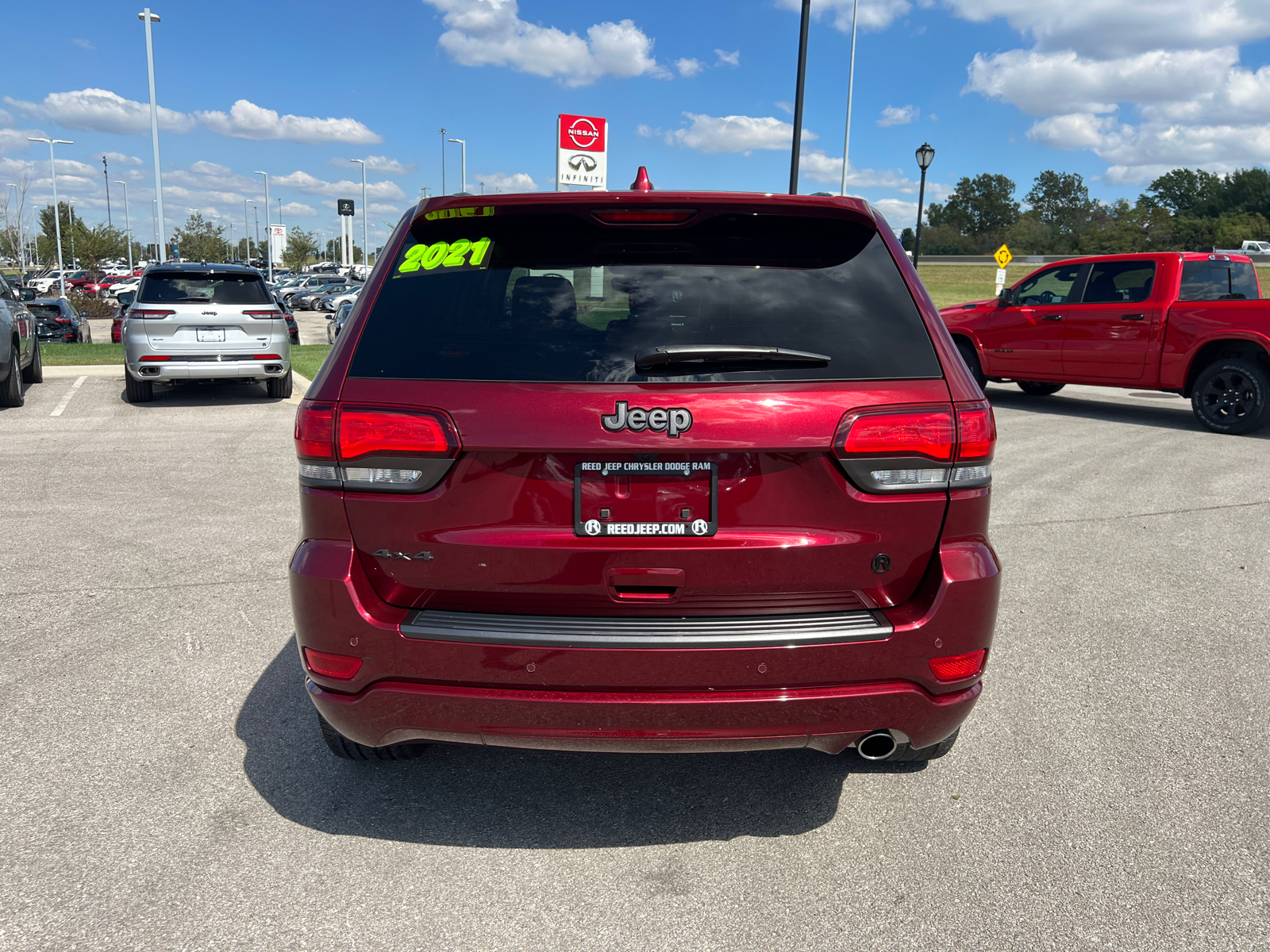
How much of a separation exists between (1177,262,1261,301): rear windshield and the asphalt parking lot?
24.7 ft

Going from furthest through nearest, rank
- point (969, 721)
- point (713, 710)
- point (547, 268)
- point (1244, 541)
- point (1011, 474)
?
point (1011, 474)
point (1244, 541)
point (969, 721)
point (547, 268)
point (713, 710)

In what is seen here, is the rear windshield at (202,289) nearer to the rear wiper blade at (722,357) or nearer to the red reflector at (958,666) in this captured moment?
the rear wiper blade at (722,357)

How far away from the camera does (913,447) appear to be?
2578mm

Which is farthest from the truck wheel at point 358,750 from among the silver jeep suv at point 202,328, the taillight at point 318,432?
the silver jeep suv at point 202,328

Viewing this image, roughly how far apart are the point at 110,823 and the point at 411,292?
186cm

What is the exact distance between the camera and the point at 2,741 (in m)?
3.50

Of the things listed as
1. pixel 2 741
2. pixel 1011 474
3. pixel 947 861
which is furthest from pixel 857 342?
pixel 1011 474

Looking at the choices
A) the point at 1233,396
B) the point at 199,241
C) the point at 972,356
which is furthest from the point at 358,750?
the point at 199,241

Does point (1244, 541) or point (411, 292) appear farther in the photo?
point (1244, 541)

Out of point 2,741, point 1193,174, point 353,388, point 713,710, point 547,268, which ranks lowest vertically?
point 2,741

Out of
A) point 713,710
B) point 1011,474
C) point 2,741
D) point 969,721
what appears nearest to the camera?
point 713,710

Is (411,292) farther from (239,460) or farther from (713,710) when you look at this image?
(239,460)

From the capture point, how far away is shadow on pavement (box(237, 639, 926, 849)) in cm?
299

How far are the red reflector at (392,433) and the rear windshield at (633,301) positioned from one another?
125mm
